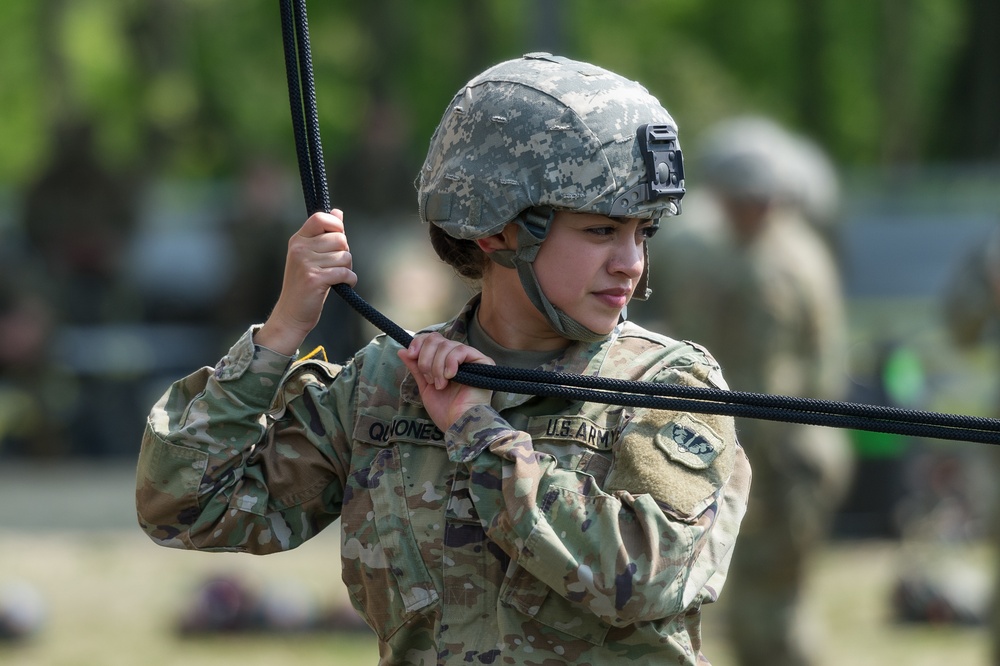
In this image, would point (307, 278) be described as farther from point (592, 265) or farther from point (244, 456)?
point (592, 265)

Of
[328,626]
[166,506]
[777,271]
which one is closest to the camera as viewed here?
[166,506]

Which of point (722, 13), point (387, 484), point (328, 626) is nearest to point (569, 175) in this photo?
point (387, 484)

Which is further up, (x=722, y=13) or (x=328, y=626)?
(x=722, y=13)

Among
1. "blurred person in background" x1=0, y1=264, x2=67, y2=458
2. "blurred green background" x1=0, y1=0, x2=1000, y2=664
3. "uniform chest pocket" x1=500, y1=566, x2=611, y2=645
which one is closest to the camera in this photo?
"uniform chest pocket" x1=500, y1=566, x2=611, y2=645

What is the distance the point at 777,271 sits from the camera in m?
7.45

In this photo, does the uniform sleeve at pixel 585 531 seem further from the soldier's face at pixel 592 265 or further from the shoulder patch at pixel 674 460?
the soldier's face at pixel 592 265

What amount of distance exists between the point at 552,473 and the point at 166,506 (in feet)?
2.27

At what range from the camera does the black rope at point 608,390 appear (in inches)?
104

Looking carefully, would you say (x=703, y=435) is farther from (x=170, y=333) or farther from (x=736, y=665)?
(x=170, y=333)

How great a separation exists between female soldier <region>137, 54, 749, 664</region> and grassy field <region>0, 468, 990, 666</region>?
17.4 feet

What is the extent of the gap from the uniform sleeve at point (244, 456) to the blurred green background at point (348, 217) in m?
4.87

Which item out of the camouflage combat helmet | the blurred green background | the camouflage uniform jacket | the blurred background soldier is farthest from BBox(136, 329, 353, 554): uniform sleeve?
the blurred green background

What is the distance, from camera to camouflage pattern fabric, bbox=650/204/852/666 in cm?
743

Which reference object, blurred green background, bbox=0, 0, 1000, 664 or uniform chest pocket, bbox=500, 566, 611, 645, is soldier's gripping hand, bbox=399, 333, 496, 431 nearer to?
uniform chest pocket, bbox=500, 566, 611, 645
